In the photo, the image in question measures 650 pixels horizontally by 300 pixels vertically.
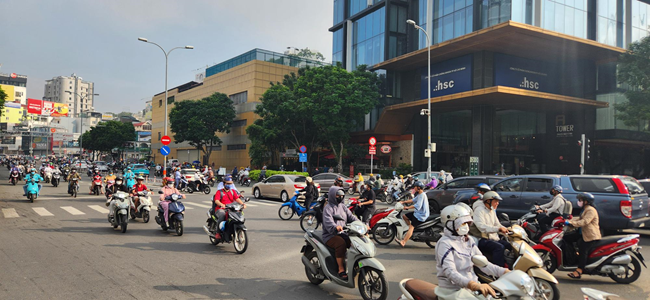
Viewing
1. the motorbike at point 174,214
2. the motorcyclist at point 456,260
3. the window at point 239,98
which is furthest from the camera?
the window at point 239,98

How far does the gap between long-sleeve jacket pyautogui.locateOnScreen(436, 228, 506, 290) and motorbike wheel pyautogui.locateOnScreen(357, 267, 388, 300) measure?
133cm

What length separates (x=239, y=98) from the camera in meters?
54.2

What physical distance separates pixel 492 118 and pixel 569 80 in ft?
25.1

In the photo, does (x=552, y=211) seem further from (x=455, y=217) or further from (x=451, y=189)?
(x=451, y=189)

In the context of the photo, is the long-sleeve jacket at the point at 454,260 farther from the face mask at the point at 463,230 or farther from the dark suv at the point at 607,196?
the dark suv at the point at 607,196

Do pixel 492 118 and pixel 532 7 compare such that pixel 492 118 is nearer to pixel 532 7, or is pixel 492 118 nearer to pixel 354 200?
pixel 532 7

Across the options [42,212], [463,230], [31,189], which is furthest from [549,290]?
[31,189]

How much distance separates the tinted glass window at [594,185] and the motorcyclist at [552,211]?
2.13m

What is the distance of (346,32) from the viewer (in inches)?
1837

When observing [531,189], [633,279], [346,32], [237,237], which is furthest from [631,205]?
[346,32]

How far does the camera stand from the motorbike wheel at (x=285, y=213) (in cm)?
1378

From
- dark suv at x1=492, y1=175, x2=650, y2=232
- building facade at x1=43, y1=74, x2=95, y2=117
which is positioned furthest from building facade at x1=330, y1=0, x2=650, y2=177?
building facade at x1=43, y1=74, x2=95, y2=117

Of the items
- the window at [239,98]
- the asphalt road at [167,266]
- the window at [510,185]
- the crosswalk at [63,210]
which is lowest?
the crosswalk at [63,210]

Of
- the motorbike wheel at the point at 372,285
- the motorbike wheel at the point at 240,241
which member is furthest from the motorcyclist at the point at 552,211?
the motorbike wheel at the point at 240,241
